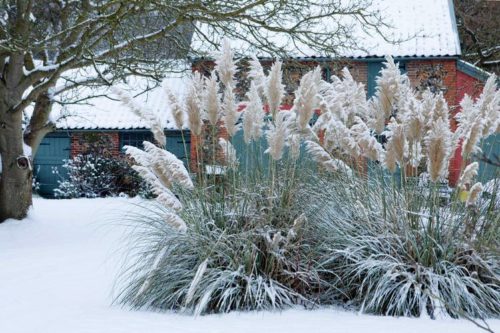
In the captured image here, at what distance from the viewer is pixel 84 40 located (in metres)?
9.32

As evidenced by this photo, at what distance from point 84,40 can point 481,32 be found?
51.6ft

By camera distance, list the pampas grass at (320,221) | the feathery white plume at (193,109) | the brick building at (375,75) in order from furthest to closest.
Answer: the brick building at (375,75)
the feathery white plume at (193,109)
the pampas grass at (320,221)

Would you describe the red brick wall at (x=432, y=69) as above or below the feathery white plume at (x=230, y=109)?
above

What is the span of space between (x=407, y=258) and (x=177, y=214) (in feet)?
5.54

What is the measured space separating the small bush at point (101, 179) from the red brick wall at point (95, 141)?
3.92 ft

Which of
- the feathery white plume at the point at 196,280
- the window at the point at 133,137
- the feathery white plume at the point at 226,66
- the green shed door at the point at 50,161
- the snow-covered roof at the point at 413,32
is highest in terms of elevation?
the snow-covered roof at the point at 413,32

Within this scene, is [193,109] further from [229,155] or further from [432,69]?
[432,69]

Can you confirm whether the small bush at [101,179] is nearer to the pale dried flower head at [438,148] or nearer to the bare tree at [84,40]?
the bare tree at [84,40]

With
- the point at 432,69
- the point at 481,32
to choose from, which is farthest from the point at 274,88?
the point at 481,32

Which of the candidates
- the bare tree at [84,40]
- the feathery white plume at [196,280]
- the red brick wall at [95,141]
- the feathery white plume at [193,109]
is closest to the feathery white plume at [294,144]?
the feathery white plume at [193,109]

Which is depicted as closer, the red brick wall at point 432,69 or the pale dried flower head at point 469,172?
the pale dried flower head at point 469,172

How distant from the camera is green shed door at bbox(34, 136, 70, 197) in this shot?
20516 millimetres

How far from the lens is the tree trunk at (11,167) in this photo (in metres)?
10.6

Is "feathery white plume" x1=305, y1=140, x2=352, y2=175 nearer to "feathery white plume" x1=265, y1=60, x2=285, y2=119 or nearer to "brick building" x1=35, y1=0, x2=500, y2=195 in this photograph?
"feathery white plume" x1=265, y1=60, x2=285, y2=119
